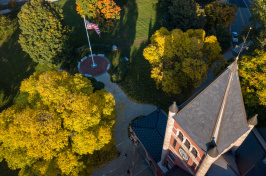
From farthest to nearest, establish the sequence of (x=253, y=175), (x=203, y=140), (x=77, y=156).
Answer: (x=77, y=156) → (x=253, y=175) → (x=203, y=140)

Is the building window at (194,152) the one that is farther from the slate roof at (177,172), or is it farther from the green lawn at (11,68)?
Result: the green lawn at (11,68)

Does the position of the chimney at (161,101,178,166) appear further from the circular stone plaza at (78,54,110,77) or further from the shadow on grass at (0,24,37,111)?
the shadow on grass at (0,24,37,111)

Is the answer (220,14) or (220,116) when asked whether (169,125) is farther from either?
(220,14)

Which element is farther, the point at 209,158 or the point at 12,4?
the point at 12,4

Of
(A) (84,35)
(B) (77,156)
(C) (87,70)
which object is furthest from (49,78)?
(A) (84,35)

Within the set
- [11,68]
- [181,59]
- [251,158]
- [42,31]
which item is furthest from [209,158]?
[11,68]

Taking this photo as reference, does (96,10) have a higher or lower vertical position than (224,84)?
lower

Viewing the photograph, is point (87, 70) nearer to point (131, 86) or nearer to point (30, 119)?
point (131, 86)
